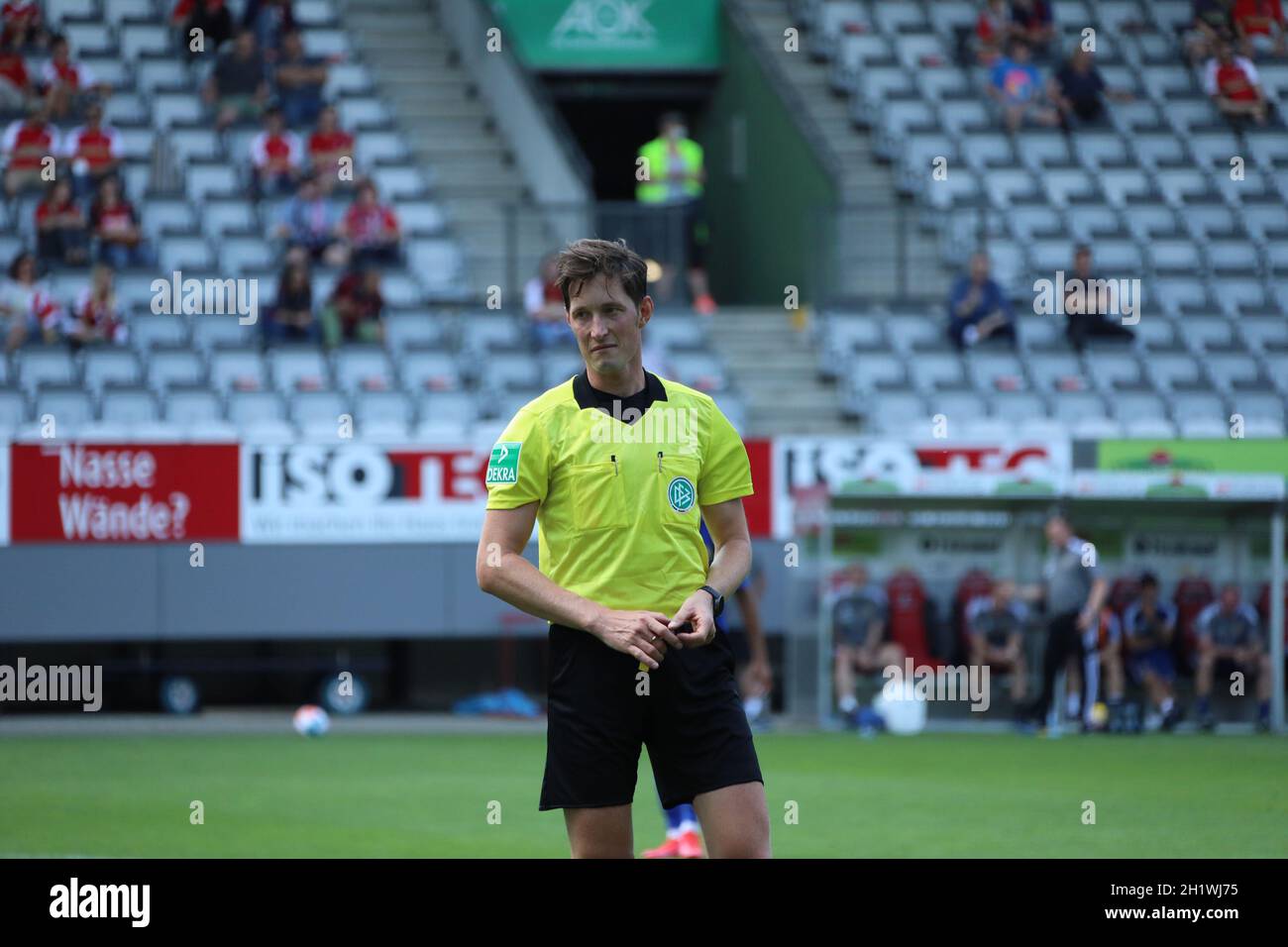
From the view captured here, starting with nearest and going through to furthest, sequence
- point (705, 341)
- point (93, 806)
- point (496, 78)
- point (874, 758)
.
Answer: point (93, 806) < point (874, 758) < point (705, 341) < point (496, 78)

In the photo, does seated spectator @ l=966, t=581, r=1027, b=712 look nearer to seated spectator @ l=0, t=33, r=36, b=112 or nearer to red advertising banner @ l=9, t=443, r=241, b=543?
red advertising banner @ l=9, t=443, r=241, b=543

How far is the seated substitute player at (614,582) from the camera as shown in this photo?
5.73 meters

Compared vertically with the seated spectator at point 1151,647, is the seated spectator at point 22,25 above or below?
above

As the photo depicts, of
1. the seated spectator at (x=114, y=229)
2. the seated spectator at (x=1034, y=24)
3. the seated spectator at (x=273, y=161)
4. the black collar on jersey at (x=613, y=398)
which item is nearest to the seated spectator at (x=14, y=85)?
the seated spectator at (x=114, y=229)

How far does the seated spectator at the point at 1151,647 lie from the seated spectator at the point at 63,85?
41.9 ft

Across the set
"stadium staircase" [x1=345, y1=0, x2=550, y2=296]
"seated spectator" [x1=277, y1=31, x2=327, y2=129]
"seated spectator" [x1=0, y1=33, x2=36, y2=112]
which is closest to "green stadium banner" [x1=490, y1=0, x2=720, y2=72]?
"stadium staircase" [x1=345, y1=0, x2=550, y2=296]

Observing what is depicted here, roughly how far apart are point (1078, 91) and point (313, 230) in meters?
10.00

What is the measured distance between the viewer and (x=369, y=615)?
20156mm

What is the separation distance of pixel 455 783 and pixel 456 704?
264 inches

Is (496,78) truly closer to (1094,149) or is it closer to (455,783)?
(1094,149)

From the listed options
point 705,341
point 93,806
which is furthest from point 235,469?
point 93,806

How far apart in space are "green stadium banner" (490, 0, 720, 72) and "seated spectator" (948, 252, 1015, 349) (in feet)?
24.9

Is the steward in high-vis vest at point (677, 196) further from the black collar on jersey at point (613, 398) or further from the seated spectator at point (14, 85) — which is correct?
the black collar on jersey at point (613, 398)

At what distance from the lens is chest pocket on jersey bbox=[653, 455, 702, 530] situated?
19.1 ft
